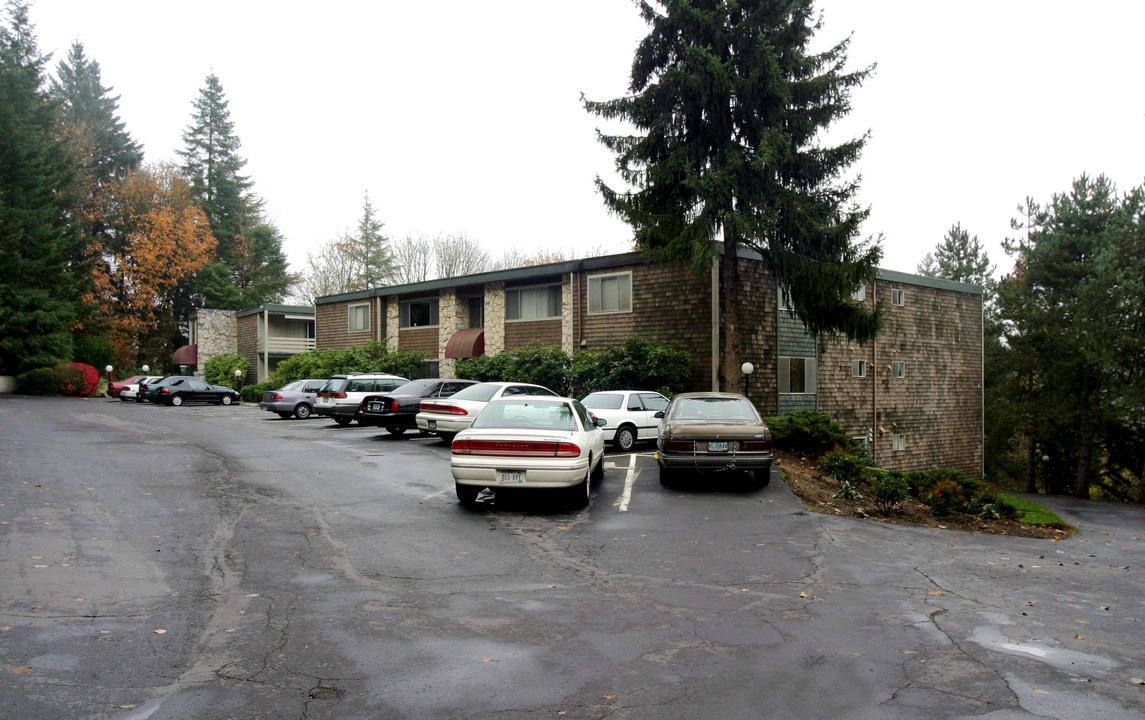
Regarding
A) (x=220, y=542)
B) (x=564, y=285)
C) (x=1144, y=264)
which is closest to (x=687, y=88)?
(x=564, y=285)

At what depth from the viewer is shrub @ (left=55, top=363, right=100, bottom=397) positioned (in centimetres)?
4419

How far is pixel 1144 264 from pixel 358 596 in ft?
109

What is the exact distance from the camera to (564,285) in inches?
1087

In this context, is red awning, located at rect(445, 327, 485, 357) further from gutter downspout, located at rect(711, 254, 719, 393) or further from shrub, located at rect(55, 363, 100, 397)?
shrub, located at rect(55, 363, 100, 397)

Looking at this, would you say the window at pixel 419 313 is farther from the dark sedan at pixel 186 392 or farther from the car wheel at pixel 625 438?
the car wheel at pixel 625 438

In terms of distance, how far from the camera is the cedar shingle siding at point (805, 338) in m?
24.1

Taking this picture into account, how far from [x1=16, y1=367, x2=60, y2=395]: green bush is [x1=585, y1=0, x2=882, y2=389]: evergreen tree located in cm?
3800

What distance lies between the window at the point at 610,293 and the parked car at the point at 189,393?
2347 centimetres

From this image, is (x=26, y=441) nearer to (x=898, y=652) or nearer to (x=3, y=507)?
(x=3, y=507)

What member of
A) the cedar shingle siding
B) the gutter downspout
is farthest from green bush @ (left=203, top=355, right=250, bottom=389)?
the gutter downspout

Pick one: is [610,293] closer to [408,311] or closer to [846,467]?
[408,311]

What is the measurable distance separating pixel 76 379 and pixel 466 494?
43175mm

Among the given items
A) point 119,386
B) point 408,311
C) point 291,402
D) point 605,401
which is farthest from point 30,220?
point 605,401

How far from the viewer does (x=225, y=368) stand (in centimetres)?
4844
